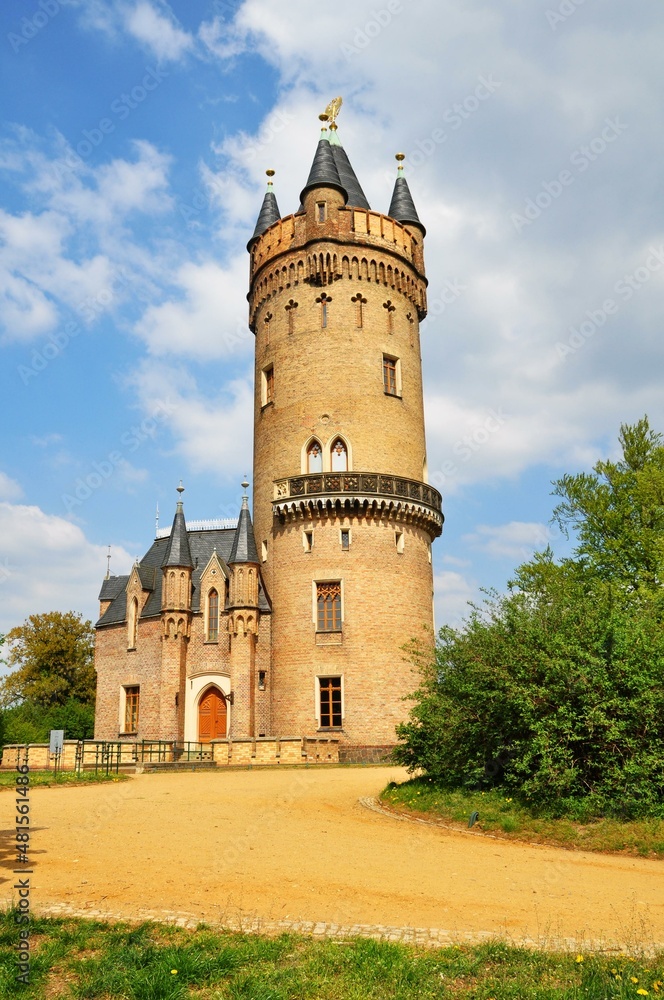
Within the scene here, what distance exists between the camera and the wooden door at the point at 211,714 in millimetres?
34219

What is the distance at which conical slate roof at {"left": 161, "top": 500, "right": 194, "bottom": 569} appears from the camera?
35625 millimetres

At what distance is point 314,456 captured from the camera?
114 ft

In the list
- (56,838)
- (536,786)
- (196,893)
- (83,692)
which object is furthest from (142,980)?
(83,692)

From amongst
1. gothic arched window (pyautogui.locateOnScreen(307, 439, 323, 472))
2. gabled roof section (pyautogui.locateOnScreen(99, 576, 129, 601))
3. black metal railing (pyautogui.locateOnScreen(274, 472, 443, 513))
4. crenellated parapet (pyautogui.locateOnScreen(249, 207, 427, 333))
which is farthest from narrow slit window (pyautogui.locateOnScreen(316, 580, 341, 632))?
crenellated parapet (pyautogui.locateOnScreen(249, 207, 427, 333))

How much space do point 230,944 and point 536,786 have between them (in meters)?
7.35

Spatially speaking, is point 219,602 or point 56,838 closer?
point 56,838

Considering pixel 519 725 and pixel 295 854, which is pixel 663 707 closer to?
pixel 519 725

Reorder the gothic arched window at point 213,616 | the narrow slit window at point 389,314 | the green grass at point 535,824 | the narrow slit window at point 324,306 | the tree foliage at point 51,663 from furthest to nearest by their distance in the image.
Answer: the tree foliage at point 51,663 < the narrow slit window at point 389,314 < the narrow slit window at point 324,306 < the gothic arched window at point 213,616 < the green grass at point 535,824

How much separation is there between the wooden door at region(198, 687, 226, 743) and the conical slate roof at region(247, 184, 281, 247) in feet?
70.0

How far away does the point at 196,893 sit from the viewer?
317 inches

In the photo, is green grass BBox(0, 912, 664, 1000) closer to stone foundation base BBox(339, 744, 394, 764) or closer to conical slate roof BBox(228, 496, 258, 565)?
stone foundation base BBox(339, 744, 394, 764)

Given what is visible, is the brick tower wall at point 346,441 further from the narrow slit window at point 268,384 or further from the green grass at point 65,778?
the green grass at point 65,778

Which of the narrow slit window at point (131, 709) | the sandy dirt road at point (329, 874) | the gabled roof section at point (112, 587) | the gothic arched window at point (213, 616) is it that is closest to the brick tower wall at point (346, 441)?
the gothic arched window at point (213, 616)

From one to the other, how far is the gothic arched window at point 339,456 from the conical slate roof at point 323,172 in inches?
461
